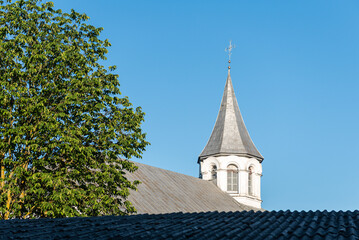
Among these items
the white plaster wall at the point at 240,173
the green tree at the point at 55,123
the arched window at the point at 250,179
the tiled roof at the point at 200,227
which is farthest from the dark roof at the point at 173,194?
the tiled roof at the point at 200,227

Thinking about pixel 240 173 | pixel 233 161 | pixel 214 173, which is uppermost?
pixel 233 161

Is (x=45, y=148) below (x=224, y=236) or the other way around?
the other way around

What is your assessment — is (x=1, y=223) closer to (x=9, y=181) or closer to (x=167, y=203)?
(x=9, y=181)

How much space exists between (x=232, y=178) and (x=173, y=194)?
35.0ft

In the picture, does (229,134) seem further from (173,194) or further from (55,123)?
(55,123)

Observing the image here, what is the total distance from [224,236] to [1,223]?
5748 mm

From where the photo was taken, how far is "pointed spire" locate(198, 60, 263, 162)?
4428 centimetres

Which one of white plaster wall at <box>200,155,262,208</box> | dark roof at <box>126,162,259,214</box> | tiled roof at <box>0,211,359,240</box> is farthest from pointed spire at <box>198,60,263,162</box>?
tiled roof at <box>0,211,359,240</box>

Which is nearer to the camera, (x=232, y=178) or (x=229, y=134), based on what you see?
(x=232, y=178)

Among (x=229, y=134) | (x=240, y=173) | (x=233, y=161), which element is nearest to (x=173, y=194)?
(x=240, y=173)

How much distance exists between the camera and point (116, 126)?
63.8 ft

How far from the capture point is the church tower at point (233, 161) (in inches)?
1714

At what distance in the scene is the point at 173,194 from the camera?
34406 mm

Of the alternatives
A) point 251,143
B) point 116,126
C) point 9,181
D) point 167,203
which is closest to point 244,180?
point 251,143
